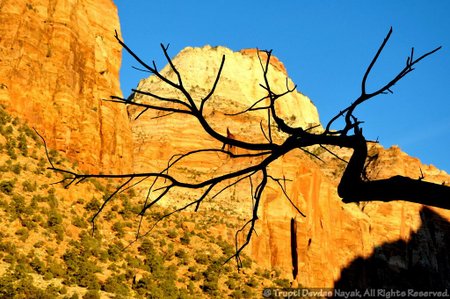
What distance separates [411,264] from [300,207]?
29.7 metres

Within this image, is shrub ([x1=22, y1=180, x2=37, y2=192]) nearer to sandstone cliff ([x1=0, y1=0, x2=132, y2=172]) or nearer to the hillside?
the hillside

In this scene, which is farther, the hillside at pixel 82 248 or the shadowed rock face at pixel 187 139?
the shadowed rock face at pixel 187 139

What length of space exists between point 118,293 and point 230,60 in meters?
99.4

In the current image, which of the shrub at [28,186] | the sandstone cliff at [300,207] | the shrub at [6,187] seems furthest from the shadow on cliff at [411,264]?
the shrub at [6,187]

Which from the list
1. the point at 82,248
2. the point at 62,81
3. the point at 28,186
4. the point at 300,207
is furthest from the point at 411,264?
the point at 28,186

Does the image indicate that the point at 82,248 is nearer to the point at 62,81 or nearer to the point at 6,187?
the point at 6,187

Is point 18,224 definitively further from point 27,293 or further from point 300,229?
point 300,229

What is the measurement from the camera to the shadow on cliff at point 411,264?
78.6m

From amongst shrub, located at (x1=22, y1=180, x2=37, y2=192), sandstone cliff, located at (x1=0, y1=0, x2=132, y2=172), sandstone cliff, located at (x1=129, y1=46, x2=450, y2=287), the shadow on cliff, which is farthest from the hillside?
the shadow on cliff

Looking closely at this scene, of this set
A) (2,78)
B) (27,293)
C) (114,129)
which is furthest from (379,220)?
(27,293)

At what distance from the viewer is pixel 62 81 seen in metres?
46.5

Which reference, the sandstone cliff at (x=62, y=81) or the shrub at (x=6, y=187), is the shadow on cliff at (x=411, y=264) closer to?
the sandstone cliff at (x=62, y=81)

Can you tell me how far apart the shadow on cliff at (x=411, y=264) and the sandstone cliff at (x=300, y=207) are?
234mm

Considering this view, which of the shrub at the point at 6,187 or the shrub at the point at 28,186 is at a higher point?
the shrub at the point at 28,186
